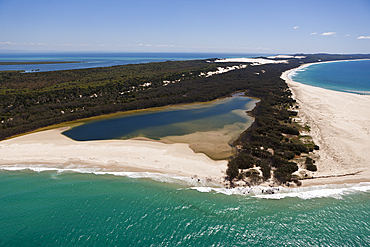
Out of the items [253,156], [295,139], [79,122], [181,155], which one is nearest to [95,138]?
[79,122]

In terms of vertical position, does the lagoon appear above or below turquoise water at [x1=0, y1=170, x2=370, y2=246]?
above

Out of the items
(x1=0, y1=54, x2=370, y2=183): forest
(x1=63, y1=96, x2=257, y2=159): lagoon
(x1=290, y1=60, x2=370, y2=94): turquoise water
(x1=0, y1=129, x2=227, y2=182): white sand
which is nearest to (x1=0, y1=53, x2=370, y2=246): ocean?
(x1=0, y1=129, x2=227, y2=182): white sand

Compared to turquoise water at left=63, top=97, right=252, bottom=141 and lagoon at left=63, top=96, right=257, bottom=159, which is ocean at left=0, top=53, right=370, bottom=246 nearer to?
lagoon at left=63, top=96, right=257, bottom=159

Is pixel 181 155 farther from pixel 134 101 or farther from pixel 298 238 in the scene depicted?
pixel 134 101

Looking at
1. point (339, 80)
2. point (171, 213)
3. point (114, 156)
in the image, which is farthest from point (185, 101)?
point (339, 80)

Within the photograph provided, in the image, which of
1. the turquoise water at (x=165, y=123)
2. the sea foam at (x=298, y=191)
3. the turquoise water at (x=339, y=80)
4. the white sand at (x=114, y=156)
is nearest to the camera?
the sea foam at (x=298, y=191)

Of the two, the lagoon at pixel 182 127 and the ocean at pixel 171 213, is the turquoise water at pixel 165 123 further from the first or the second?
the ocean at pixel 171 213

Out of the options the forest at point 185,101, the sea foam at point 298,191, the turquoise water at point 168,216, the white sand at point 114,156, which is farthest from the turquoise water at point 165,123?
the sea foam at point 298,191
